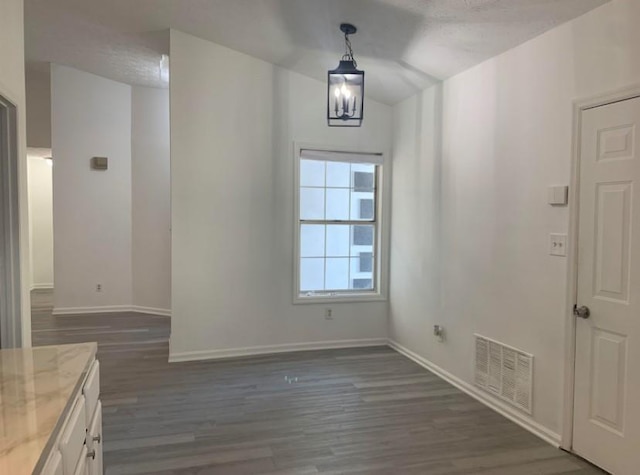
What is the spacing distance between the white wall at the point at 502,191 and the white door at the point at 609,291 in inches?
5.8

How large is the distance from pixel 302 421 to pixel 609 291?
2.10 meters

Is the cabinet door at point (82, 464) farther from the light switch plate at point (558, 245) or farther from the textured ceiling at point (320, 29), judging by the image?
the textured ceiling at point (320, 29)

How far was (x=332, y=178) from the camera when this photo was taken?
16.2ft

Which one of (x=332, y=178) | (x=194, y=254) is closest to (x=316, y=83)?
(x=332, y=178)

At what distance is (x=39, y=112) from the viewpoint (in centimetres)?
685

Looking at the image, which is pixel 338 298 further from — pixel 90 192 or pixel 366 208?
pixel 90 192

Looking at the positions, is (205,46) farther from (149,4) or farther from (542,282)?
(542,282)

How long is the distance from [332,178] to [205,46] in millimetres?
1841

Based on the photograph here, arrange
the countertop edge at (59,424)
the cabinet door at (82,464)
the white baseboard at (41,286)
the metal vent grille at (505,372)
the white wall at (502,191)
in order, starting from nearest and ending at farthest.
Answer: the countertop edge at (59,424) → the cabinet door at (82,464) → the white wall at (502,191) → the metal vent grille at (505,372) → the white baseboard at (41,286)

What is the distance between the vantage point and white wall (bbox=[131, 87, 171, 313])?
6.40m

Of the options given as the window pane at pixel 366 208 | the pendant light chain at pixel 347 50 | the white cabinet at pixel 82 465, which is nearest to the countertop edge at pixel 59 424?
the white cabinet at pixel 82 465

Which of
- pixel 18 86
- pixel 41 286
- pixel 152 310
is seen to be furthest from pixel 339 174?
pixel 41 286

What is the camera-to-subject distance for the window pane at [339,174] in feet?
16.2

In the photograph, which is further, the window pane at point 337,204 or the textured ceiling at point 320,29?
the window pane at point 337,204
